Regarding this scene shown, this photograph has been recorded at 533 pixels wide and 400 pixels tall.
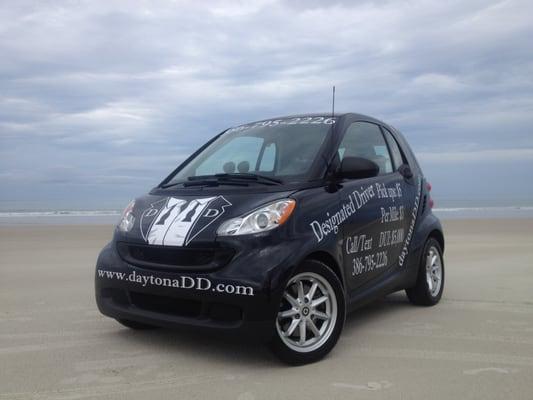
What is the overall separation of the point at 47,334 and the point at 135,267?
4.00ft

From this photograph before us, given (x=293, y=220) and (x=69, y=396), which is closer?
(x=69, y=396)

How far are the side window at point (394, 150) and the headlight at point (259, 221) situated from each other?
6.16 ft

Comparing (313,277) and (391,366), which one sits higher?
(313,277)

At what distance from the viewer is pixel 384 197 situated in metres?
4.52

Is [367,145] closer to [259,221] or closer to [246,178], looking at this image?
[246,178]

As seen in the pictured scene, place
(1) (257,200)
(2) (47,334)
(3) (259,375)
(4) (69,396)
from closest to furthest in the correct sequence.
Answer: (4) (69,396)
(3) (259,375)
(1) (257,200)
(2) (47,334)

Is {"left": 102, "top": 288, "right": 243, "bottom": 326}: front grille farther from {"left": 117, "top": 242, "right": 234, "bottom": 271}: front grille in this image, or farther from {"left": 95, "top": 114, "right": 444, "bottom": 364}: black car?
{"left": 117, "top": 242, "right": 234, "bottom": 271}: front grille

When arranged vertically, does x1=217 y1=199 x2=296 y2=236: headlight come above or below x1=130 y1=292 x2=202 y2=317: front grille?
above

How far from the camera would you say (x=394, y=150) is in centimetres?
513

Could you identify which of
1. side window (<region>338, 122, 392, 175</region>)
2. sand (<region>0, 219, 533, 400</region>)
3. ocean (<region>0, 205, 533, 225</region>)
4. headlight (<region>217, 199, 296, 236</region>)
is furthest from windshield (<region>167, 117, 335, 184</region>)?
ocean (<region>0, 205, 533, 225</region>)

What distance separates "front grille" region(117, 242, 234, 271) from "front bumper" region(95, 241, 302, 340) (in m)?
0.04

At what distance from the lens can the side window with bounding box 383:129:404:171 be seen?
506cm

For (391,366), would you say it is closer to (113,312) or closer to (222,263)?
(222,263)

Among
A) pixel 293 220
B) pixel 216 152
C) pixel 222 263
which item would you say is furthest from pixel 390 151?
pixel 222 263
